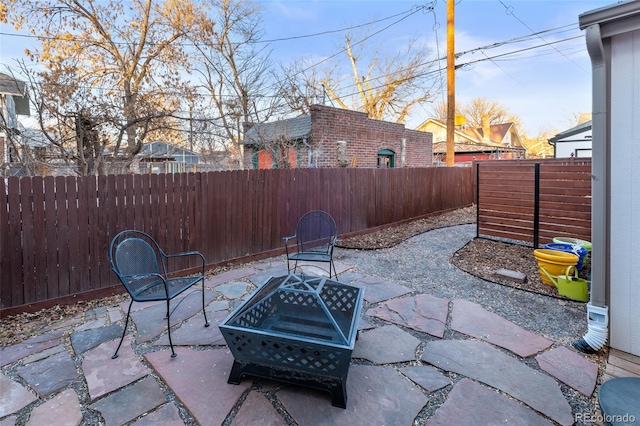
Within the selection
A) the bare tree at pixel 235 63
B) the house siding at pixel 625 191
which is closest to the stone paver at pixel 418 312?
the house siding at pixel 625 191

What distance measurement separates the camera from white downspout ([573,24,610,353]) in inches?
85.4

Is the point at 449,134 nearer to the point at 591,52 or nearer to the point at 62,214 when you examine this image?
the point at 591,52

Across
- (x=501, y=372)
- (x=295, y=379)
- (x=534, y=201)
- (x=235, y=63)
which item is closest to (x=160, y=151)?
(x=235, y=63)

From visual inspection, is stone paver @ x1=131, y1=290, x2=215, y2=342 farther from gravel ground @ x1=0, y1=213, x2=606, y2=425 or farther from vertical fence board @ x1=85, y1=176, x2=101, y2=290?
vertical fence board @ x1=85, y1=176, x2=101, y2=290

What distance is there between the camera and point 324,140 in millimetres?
9094

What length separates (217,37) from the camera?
948 cm

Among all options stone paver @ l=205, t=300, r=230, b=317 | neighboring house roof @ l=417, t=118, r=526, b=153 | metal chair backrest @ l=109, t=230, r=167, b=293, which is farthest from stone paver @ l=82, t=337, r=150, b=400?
neighboring house roof @ l=417, t=118, r=526, b=153

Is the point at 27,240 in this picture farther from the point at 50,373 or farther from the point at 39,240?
the point at 50,373

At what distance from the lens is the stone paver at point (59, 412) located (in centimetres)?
153

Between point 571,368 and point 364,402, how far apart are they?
4.47ft

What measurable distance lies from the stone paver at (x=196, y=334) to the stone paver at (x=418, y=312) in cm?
123

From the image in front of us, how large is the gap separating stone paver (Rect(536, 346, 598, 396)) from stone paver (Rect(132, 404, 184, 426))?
211cm

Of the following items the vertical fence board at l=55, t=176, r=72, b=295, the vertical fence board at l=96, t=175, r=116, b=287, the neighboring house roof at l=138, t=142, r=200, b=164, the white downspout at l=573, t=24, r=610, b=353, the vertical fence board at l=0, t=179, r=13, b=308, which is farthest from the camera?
the neighboring house roof at l=138, t=142, r=200, b=164

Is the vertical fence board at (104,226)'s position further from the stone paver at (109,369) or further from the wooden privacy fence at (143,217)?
the stone paver at (109,369)
